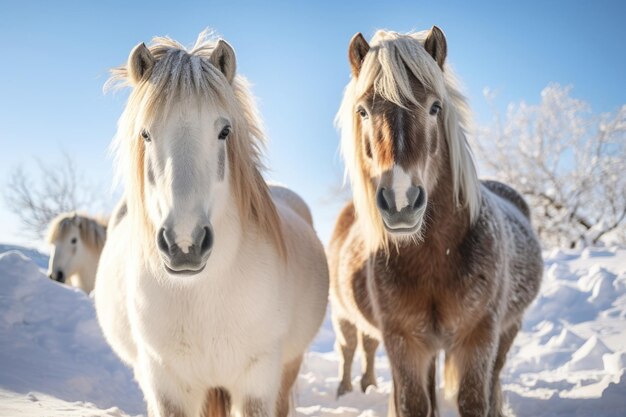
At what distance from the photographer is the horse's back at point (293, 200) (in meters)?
3.96

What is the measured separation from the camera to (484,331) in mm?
2629

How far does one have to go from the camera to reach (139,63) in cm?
212

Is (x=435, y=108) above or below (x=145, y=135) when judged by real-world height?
above

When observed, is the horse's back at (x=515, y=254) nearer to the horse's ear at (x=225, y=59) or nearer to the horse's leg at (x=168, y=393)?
the horse's ear at (x=225, y=59)

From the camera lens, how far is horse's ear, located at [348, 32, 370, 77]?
2795 mm

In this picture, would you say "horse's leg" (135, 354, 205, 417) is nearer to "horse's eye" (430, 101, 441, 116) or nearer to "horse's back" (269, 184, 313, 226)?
"horse's eye" (430, 101, 441, 116)

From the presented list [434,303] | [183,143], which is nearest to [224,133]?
[183,143]

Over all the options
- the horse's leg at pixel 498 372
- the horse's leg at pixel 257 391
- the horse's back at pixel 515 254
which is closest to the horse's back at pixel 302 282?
the horse's leg at pixel 257 391

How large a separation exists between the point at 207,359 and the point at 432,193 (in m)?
1.48

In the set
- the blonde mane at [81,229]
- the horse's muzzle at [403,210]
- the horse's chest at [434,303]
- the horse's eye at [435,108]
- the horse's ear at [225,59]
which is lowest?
the horse's chest at [434,303]

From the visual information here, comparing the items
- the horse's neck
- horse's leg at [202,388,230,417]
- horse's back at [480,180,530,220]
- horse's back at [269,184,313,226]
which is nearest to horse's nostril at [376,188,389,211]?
horse's leg at [202,388,230,417]

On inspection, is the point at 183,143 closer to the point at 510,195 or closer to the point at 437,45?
the point at 437,45

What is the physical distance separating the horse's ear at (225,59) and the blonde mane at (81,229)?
22.8 feet

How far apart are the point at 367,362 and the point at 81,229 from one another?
576cm
